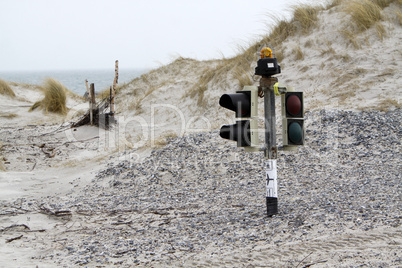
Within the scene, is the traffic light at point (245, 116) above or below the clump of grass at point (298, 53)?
below

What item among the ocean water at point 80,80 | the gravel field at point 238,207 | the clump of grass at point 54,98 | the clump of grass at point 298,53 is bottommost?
the gravel field at point 238,207

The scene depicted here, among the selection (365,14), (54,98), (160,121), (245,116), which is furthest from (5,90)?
(245,116)

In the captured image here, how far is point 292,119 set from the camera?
200 inches

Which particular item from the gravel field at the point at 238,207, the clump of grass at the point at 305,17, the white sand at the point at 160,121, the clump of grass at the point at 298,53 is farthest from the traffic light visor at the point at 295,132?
the clump of grass at the point at 305,17

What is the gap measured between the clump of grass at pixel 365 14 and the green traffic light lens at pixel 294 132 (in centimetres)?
808

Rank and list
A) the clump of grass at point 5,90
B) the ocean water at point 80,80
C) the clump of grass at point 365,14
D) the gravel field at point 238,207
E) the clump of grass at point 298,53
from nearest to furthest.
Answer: the gravel field at point 238,207 < the clump of grass at point 365,14 < the clump of grass at point 298,53 < the ocean water at point 80,80 < the clump of grass at point 5,90

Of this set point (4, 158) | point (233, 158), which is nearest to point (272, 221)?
point (233, 158)

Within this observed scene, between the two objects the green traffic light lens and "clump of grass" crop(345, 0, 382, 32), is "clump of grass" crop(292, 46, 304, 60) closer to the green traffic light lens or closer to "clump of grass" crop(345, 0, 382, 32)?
"clump of grass" crop(345, 0, 382, 32)

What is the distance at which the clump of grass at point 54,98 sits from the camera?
17922 mm

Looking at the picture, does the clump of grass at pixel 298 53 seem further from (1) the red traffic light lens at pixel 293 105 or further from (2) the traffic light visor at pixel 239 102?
(2) the traffic light visor at pixel 239 102

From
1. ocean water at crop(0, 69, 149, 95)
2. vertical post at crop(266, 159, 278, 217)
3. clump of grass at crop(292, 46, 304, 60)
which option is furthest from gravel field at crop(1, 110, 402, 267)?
ocean water at crop(0, 69, 149, 95)

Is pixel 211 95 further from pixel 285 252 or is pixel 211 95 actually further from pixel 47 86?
pixel 285 252

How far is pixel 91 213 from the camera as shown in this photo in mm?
6480

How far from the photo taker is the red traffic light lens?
5059mm
